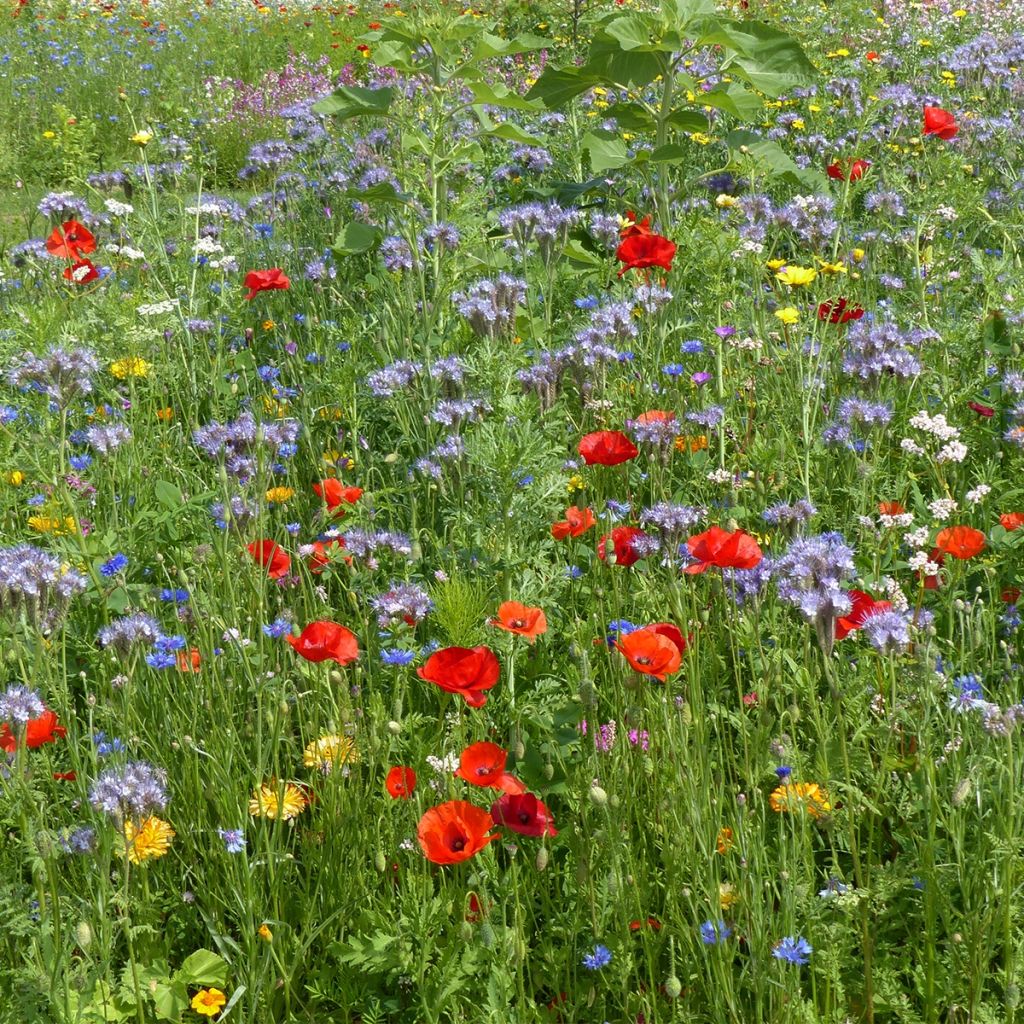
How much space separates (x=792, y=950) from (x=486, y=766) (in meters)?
0.51

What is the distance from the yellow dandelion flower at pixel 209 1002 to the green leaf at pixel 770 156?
3.36m

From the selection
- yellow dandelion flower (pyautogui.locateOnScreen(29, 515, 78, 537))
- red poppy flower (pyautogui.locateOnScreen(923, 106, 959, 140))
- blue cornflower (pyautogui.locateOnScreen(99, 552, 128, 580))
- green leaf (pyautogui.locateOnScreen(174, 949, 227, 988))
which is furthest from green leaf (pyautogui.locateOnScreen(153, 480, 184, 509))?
red poppy flower (pyautogui.locateOnScreen(923, 106, 959, 140))

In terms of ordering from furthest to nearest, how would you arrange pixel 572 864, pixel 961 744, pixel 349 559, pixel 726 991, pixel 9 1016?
pixel 349 559 < pixel 572 864 < pixel 961 744 < pixel 9 1016 < pixel 726 991

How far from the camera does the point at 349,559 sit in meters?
2.64

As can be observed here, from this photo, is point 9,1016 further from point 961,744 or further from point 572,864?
point 961,744

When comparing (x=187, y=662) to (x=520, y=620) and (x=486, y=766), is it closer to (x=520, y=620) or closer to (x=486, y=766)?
(x=520, y=620)

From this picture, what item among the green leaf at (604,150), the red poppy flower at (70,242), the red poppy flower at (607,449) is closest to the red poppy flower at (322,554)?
the red poppy flower at (607,449)

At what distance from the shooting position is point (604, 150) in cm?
447

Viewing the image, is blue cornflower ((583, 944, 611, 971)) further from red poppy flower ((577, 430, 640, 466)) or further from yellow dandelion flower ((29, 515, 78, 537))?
yellow dandelion flower ((29, 515, 78, 537))

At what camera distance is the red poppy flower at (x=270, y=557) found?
2.42 meters

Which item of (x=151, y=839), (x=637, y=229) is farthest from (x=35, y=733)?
(x=637, y=229)

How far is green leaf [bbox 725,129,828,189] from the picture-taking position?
438cm

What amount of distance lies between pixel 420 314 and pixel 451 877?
2.27 metres

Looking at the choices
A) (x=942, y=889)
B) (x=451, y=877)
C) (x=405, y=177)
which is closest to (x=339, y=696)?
(x=451, y=877)
